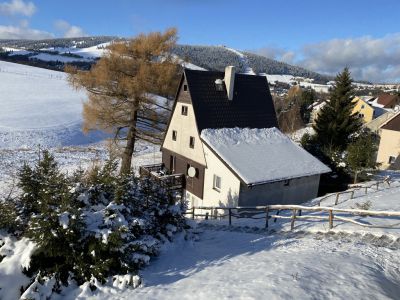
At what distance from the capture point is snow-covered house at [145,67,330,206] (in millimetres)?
20031

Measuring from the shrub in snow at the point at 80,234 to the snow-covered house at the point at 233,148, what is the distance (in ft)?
31.1

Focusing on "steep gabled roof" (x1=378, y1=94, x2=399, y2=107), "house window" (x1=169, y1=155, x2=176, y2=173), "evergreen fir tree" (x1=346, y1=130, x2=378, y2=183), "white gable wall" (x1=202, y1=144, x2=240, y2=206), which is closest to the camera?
"white gable wall" (x1=202, y1=144, x2=240, y2=206)

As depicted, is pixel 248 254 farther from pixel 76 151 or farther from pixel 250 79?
pixel 76 151

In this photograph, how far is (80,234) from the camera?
9.52m

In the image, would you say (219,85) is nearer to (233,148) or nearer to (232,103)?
(232,103)

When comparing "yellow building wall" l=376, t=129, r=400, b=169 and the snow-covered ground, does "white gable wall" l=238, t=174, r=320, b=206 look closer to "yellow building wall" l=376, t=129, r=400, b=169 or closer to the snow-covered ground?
the snow-covered ground

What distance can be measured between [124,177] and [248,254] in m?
4.63

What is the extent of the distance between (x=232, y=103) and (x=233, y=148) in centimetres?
387

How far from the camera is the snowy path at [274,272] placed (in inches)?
311

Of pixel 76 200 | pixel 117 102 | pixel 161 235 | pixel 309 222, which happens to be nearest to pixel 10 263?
pixel 76 200

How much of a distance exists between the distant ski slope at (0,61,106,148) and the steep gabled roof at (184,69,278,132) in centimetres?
2289

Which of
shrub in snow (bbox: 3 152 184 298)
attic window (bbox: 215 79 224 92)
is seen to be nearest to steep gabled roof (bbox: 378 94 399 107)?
attic window (bbox: 215 79 224 92)

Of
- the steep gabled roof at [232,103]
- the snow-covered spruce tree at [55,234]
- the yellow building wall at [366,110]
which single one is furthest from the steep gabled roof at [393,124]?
the yellow building wall at [366,110]

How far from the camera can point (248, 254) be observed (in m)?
11.0
